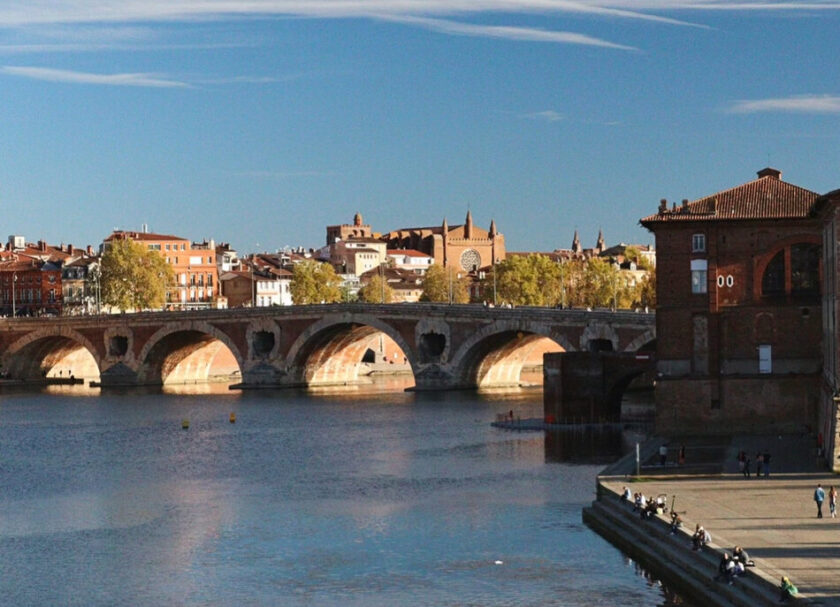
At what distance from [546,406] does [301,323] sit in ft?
148

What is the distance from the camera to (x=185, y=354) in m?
142

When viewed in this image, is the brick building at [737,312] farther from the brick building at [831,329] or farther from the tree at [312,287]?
the tree at [312,287]

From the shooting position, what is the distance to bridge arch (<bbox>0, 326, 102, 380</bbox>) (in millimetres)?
143375

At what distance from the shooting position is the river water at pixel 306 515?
45.5 metres

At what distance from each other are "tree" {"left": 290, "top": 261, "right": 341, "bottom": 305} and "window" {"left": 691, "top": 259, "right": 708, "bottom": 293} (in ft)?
370

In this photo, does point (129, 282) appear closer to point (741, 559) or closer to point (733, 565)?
point (741, 559)

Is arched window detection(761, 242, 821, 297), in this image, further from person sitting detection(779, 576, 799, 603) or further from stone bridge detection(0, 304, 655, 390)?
person sitting detection(779, 576, 799, 603)

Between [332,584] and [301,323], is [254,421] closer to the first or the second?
[301,323]

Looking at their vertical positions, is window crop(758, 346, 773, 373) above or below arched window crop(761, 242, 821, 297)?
below

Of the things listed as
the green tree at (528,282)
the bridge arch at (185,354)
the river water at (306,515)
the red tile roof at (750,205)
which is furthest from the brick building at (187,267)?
the red tile roof at (750,205)

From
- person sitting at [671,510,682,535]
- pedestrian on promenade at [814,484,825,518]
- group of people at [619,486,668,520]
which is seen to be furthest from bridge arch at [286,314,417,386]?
person sitting at [671,510,682,535]

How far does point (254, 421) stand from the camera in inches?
3784

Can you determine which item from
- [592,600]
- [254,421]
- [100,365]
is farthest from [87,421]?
[592,600]

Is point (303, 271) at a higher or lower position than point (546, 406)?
higher
